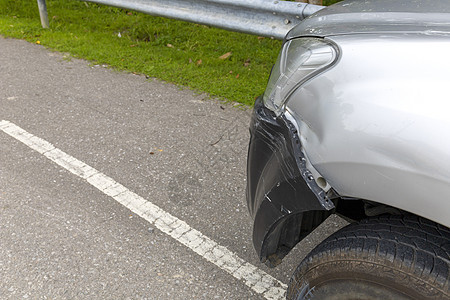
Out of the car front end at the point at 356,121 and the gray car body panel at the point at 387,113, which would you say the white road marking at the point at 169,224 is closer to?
the car front end at the point at 356,121

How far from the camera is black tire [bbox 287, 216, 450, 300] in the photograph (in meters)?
1.27

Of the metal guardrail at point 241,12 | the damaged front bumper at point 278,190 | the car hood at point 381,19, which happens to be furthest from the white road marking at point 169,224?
the metal guardrail at point 241,12

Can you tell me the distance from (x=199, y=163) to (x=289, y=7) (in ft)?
5.11

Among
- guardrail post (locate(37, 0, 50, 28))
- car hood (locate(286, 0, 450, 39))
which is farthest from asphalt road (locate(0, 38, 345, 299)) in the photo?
guardrail post (locate(37, 0, 50, 28))

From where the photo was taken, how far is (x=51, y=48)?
5367mm

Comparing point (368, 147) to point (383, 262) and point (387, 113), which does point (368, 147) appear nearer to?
point (387, 113)

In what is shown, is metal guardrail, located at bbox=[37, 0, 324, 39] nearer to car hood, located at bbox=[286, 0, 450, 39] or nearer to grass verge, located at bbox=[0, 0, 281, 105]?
grass verge, located at bbox=[0, 0, 281, 105]

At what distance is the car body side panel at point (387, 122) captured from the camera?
117 cm

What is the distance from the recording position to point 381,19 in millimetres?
1523

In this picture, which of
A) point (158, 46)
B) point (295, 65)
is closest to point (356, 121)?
point (295, 65)

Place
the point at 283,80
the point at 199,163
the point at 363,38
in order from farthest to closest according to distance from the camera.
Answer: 1. the point at 199,163
2. the point at 283,80
3. the point at 363,38

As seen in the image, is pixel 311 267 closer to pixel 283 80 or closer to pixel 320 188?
pixel 320 188

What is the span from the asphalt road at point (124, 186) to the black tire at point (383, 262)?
75cm

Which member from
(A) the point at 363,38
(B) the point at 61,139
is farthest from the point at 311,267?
(B) the point at 61,139
